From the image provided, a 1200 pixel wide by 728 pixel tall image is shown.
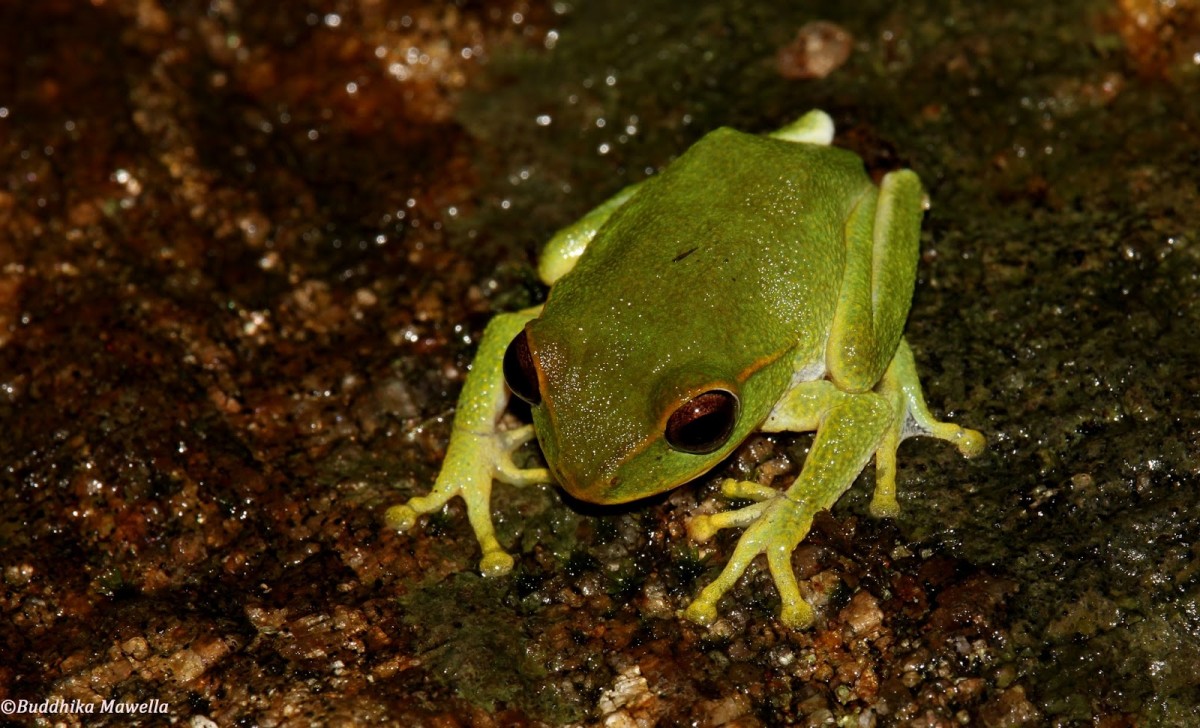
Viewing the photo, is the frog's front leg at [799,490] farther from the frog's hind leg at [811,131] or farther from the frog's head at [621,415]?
the frog's hind leg at [811,131]

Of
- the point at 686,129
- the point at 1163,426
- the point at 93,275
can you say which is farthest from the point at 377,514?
the point at 1163,426

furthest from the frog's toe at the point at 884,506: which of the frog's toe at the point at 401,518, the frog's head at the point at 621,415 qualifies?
the frog's toe at the point at 401,518

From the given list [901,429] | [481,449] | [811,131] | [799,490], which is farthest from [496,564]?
[811,131]

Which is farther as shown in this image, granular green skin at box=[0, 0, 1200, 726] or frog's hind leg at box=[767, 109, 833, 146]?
frog's hind leg at box=[767, 109, 833, 146]

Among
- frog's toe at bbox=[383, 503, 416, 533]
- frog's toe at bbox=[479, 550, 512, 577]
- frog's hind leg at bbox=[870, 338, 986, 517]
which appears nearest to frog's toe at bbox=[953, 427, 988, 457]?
frog's hind leg at bbox=[870, 338, 986, 517]

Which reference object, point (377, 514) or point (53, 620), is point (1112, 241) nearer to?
point (377, 514)

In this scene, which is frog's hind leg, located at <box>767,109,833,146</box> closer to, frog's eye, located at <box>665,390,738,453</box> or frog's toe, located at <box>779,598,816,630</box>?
frog's eye, located at <box>665,390,738,453</box>

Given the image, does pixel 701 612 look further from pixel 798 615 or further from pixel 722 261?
pixel 722 261
